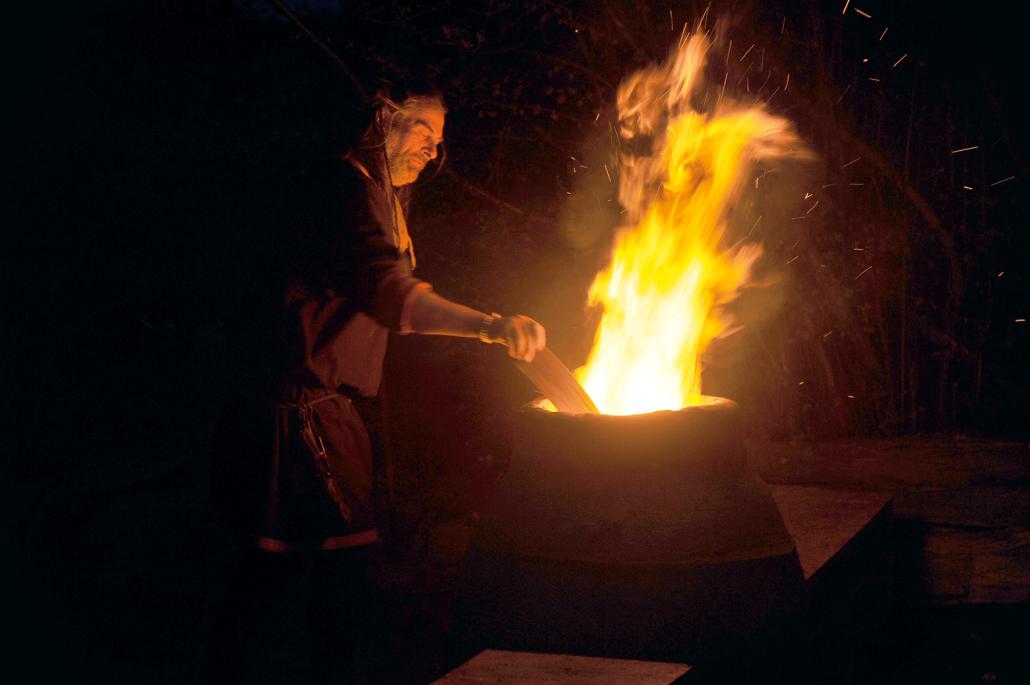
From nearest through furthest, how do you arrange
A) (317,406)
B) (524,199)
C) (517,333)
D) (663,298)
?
1. (517,333)
2. (317,406)
3. (663,298)
4. (524,199)

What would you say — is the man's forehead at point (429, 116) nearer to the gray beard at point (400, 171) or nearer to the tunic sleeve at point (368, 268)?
the gray beard at point (400, 171)

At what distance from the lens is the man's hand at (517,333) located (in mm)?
2459

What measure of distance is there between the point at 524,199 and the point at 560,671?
5475mm

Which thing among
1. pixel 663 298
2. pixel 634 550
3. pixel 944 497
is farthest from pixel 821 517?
pixel 634 550

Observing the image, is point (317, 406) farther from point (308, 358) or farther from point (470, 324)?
point (470, 324)

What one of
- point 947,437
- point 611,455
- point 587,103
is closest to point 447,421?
point 587,103

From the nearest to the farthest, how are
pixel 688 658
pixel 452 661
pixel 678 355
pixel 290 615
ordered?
pixel 688 658, pixel 452 661, pixel 678 355, pixel 290 615

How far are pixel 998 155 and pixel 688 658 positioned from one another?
250 inches

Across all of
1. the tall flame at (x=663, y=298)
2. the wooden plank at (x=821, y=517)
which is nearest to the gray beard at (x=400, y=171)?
the tall flame at (x=663, y=298)

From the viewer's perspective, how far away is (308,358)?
2512 millimetres

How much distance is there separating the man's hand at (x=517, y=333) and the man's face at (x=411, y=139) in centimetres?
66

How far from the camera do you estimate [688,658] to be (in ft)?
8.12

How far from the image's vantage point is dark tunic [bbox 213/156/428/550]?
8.11 ft

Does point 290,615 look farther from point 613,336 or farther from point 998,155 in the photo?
point 998,155
